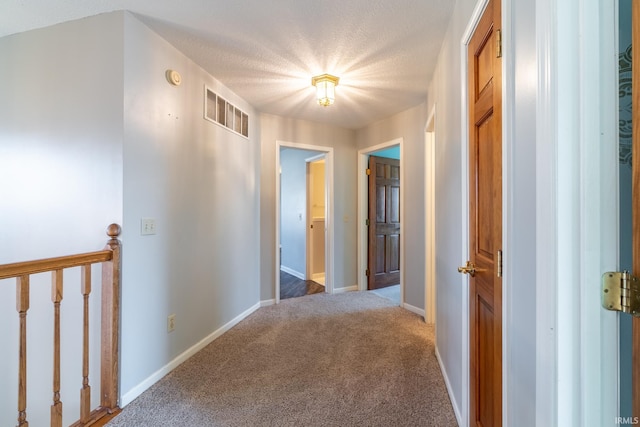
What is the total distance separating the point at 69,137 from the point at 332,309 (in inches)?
111

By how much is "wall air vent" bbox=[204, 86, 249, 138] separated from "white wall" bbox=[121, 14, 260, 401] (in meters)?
0.06

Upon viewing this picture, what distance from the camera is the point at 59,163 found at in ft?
5.83

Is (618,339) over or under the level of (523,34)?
under

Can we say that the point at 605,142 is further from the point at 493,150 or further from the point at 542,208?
the point at 493,150

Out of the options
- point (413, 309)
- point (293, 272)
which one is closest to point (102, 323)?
point (413, 309)

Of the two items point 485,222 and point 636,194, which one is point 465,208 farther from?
point 636,194

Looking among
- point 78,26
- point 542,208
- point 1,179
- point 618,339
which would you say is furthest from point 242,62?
point 618,339

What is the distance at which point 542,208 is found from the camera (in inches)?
26.3

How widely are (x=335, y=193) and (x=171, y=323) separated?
8.38 ft

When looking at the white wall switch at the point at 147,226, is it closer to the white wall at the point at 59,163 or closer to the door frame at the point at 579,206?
the white wall at the point at 59,163

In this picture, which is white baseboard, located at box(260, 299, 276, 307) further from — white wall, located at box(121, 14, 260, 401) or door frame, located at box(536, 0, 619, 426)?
door frame, located at box(536, 0, 619, 426)

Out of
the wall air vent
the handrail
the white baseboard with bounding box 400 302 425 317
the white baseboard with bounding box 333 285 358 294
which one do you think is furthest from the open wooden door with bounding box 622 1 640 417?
the white baseboard with bounding box 333 285 358 294

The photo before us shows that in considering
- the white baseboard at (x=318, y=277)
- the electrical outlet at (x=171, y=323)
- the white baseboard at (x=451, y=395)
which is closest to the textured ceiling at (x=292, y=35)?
the electrical outlet at (x=171, y=323)

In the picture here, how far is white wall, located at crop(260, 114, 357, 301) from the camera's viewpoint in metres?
3.49
